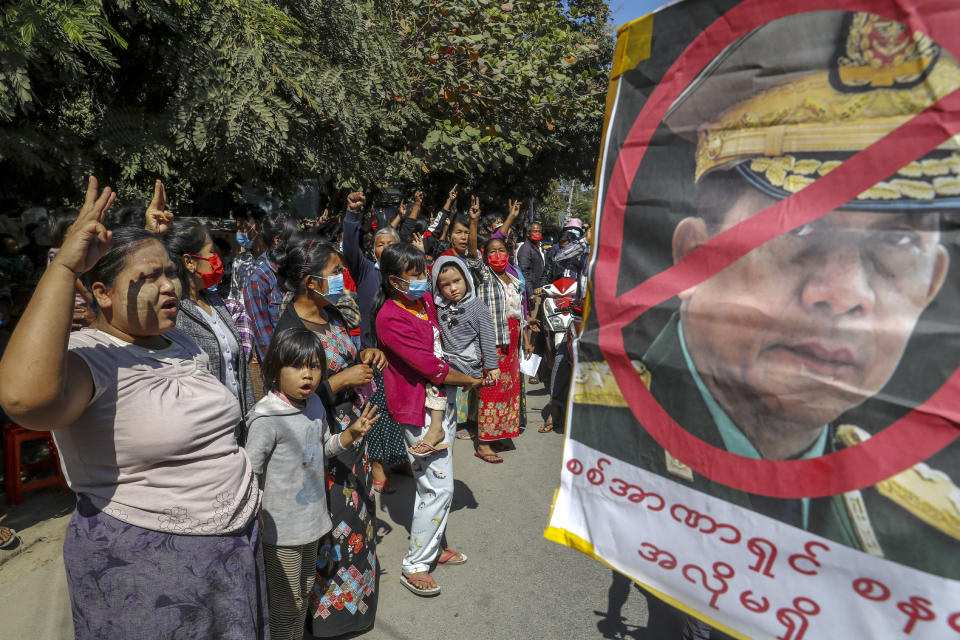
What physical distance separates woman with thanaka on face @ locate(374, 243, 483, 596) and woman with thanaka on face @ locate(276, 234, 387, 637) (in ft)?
0.46

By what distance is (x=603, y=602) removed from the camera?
2943mm

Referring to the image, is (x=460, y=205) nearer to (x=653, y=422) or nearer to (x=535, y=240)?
(x=535, y=240)

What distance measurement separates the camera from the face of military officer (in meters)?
1.03

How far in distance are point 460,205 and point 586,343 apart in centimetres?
1288

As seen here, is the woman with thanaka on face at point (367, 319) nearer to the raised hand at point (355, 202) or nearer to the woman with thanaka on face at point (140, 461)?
the raised hand at point (355, 202)

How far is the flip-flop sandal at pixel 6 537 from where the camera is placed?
334 cm

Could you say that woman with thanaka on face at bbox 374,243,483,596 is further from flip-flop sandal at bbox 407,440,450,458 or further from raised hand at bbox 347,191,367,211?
raised hand at bbox 347,191,367,211

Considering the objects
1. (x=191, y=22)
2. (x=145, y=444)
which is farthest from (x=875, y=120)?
(x=191, y=22)

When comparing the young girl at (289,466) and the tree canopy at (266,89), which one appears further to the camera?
the tree canopy at (266,89)

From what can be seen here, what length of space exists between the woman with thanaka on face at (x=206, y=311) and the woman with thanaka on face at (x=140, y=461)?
896mm

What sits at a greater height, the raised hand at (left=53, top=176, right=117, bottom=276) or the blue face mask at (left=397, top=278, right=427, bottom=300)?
the raised hand at (left=53, top=176, right=117, bottom=276)

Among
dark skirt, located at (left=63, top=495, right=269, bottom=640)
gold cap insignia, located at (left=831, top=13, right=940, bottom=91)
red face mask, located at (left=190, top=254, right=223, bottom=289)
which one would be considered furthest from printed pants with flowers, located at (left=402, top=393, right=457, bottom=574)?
gold cap insignia, located at (left=831, top=13, right=940, bottom=91)

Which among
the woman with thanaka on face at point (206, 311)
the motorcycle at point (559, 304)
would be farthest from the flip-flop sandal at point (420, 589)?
the motorcycle at point (559, 304)

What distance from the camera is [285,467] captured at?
2.22 meters
